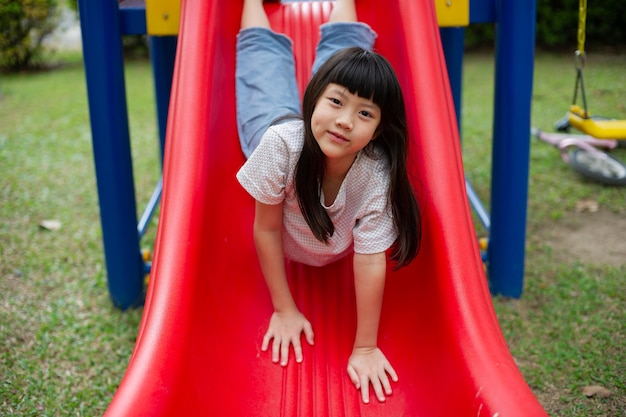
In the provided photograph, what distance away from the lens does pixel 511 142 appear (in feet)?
8.46

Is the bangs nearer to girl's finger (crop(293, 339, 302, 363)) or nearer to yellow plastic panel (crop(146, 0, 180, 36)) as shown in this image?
girl's finger (crop(293, 339, 302, 363))

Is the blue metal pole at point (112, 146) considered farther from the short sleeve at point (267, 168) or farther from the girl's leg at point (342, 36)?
the short sleeve at point (267, 168)

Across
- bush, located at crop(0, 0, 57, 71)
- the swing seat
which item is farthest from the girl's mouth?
bush, located at crop(0, 0, 57, 71)

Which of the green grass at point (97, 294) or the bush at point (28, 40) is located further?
the bush at point (28, 40)

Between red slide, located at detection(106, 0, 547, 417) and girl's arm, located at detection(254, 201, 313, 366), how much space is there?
0.17 ft

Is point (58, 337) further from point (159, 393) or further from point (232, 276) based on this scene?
point (159, 393)

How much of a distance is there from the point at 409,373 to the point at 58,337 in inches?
58.1

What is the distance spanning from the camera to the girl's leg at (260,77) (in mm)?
2156

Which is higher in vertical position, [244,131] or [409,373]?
[244,131]

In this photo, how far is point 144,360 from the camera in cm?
144

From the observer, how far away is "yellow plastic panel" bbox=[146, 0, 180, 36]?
7.73ft

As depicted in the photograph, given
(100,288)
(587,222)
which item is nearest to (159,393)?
(100,288)

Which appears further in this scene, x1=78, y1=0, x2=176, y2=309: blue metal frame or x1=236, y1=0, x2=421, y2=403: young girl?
x1=78, y1=0, x2=176, y2=309: blue metal frame

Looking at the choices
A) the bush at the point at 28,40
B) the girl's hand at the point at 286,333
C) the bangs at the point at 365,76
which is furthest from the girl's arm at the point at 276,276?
the bush at the point at 28,40
